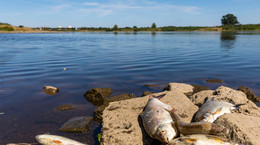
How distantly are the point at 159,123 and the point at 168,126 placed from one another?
0.27 m

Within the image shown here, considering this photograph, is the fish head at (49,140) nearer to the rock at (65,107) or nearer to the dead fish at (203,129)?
the rock at (65,107)

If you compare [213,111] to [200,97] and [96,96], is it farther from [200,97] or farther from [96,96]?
[96,96]

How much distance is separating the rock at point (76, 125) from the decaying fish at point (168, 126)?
223cm

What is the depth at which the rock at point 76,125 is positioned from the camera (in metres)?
6.34

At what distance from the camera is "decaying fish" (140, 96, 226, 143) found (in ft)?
14.5

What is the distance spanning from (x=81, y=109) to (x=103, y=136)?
9.83 feet

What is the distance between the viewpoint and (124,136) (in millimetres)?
5320

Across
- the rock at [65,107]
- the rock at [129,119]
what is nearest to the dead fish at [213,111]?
the rock at [129,119]

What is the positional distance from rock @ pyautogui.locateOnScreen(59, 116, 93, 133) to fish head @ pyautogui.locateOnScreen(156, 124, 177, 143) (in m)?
2.92

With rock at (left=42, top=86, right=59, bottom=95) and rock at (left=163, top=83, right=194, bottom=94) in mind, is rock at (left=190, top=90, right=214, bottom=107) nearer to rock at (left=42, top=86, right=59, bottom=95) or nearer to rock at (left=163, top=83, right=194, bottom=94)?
rock at (left=163, top=83, right=194, bottom=94)

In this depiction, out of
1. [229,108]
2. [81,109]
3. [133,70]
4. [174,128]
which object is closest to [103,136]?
[174,128]

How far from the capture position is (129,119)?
→ 6.21 meters

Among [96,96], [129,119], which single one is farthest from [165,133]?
[96,96]

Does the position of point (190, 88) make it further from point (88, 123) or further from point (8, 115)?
point (8, 115)
